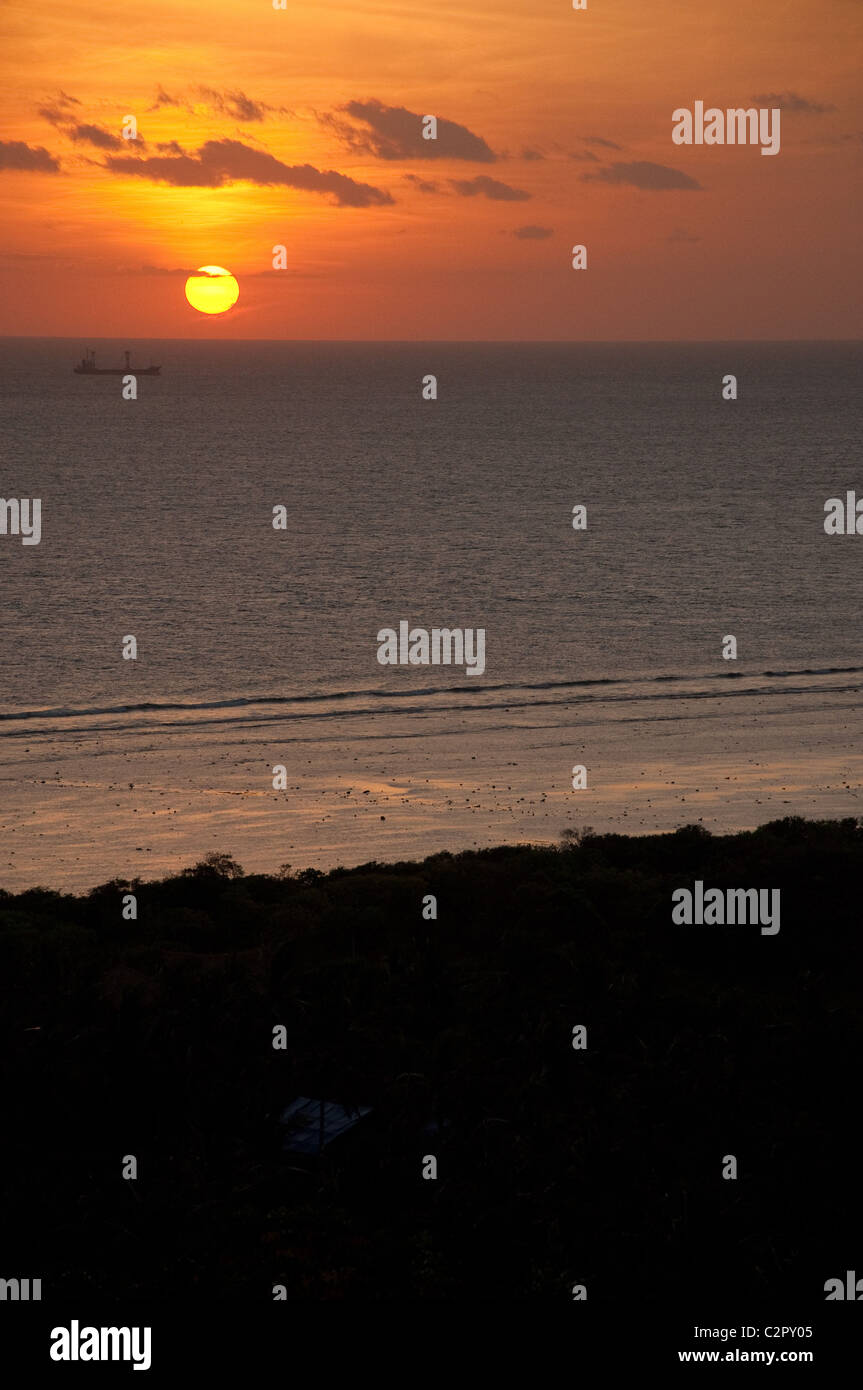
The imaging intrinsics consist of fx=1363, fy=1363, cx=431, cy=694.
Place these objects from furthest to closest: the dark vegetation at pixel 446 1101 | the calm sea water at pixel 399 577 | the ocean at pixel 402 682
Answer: the calm sea water at pixel 399 577 < the ocean at pixel 402 682 < the dark vegetation at pixel 446 1101

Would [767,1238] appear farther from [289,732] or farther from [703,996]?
[289,732]

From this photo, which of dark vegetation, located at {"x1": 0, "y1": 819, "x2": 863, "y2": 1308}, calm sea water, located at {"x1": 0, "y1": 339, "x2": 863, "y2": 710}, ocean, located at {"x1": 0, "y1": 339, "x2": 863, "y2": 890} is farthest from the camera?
calm sea water, located at {"x1": 0, "y1": 339, "x2": 863, "y2": 710}

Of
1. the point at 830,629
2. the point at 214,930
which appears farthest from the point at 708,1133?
the point at 830,629

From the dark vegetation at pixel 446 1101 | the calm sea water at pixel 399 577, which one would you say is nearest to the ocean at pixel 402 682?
the calm sea water at pixel 399 577

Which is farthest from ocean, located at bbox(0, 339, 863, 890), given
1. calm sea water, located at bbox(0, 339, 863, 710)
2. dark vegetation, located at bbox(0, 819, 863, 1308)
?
dark vegetation, located at bbox(0, 819, 863, 1308)

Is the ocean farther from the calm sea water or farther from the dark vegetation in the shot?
the dark vegetation

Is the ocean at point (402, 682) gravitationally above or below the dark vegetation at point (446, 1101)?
above

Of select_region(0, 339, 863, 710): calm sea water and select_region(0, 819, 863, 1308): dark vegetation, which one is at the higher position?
select_region(0, 339, 863, 710): calm sea water

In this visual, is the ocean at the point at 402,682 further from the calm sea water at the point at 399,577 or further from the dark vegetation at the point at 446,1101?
the dark vegetation at the point at 446,1101
